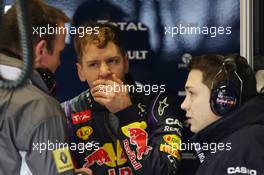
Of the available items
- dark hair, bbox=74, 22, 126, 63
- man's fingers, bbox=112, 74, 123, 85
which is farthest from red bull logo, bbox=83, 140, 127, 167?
dark hair, bbox=74, 22, 126, 63

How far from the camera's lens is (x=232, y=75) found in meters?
2.55

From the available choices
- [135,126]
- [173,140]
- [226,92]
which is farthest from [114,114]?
[226,92]

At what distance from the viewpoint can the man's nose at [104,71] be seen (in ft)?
8.89

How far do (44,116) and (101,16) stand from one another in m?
0.52

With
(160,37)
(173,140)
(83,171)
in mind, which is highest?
(160,37)

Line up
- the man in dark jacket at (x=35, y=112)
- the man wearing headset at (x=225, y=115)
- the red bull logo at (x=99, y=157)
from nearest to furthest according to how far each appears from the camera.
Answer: the man wearing headset at (x=225, y=115) → the man in dark jacket at (x=35, y=112) → the red bull logo at (x=99, y=157)

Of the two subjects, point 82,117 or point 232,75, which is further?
point 82,117

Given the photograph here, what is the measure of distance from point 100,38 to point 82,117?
Answer: 0.37 metres

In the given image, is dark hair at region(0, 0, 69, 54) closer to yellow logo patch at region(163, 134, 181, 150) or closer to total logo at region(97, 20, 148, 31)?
total logo at region(97, 20, 148, 31)

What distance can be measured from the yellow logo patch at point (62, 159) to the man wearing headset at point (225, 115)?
1.84 ft

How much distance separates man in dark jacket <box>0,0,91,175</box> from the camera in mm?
2615

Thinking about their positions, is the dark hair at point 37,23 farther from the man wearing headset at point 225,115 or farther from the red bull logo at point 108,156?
the man wearing headset at point 225,115

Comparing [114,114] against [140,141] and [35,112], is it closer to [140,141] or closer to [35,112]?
[140,141]

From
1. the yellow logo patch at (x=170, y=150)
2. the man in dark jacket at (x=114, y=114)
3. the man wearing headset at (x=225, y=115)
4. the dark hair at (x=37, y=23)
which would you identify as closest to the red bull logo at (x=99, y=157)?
the man in dark jacket at (x=114, y=114)
